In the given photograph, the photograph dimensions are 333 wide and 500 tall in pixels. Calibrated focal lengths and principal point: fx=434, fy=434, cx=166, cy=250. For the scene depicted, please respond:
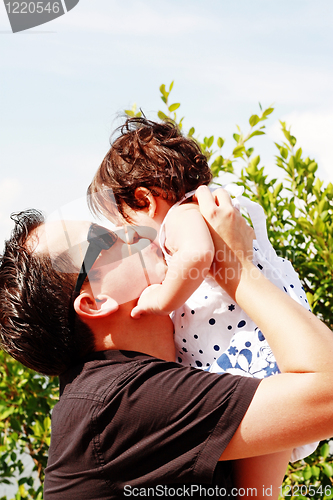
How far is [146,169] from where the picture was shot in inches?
59.5

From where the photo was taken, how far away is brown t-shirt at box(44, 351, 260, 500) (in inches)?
38.9

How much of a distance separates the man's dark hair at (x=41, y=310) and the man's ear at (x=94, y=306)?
39 mm

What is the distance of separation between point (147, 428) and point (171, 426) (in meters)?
0.06

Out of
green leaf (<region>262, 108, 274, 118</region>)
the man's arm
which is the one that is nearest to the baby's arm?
the man's arm

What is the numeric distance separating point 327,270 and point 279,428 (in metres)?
1.45

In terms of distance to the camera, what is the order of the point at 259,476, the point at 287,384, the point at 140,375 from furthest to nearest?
the point at 259,476
the point at 140,375
the point at 287,384

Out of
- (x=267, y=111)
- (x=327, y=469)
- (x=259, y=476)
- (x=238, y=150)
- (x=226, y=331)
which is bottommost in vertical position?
(x=327, y=469)

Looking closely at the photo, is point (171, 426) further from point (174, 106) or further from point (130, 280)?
point (174, 106)

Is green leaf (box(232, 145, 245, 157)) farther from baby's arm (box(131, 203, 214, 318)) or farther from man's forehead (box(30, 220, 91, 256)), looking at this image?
man's forehead (box(30, 220, 91, 256))

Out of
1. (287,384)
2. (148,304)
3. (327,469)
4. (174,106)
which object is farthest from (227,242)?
(327,469)

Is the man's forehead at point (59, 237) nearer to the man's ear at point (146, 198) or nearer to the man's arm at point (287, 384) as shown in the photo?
the man's ear at point (146, 198)

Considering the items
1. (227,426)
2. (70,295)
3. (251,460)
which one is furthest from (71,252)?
(251,460)

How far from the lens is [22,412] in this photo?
2.49m

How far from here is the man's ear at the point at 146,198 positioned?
4.81 feet
